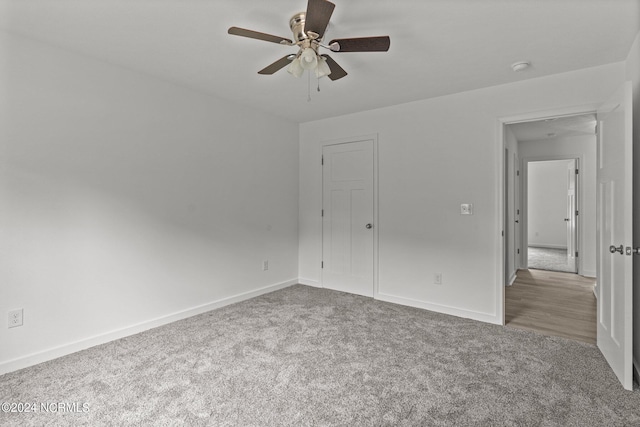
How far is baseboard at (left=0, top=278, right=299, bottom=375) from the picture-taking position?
7.72 feet

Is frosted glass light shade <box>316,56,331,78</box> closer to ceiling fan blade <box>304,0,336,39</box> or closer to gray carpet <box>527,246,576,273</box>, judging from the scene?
ceiling fan blade <box>304,0,336,39</box>

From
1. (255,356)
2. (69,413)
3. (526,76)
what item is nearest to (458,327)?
(255,356)

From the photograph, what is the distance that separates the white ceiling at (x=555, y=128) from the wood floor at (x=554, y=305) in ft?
7.56

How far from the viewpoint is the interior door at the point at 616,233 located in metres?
2.09

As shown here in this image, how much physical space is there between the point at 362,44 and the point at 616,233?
2.14 meters

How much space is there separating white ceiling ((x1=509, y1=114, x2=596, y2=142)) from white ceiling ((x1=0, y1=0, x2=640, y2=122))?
203 cm

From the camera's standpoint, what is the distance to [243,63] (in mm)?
2791

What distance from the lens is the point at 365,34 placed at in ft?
7.53

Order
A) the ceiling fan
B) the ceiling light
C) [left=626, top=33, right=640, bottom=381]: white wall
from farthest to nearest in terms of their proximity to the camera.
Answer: the ceiling light, [left=626, top=33, right=640, bottom=381]: white wall, the ceiling fan

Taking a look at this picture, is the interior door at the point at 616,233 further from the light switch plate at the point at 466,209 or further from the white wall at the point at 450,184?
the light switch plate at the point at 466,209

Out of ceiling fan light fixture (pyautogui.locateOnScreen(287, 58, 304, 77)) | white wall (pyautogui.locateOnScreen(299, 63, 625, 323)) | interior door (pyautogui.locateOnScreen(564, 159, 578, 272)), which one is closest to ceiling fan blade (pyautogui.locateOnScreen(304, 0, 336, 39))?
ceiling fan light fixture (pyautogui.locateOnScreen(287, 58, 304, 77))

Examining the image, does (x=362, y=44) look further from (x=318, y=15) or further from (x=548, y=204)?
(x=548, y=204)

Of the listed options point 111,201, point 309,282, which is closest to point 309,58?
point 111,201

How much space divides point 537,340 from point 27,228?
13.8 ft
